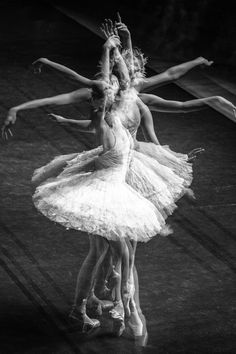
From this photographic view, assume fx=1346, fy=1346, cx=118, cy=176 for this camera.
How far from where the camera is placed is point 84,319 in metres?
9.39

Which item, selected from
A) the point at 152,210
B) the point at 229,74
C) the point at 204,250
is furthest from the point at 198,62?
the point at 229,74

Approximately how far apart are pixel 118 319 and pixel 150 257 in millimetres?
1287

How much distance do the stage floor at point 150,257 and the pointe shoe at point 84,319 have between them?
0.23ft

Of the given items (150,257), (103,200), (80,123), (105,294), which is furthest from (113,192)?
(150,257)

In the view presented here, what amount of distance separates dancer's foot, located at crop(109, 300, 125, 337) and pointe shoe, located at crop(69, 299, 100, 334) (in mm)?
146

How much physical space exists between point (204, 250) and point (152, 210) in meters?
1.61

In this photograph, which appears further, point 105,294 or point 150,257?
point 150,257

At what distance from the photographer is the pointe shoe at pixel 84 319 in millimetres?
9352

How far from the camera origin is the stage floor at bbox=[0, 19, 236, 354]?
9.21m

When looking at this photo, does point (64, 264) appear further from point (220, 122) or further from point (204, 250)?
point (220, 122)

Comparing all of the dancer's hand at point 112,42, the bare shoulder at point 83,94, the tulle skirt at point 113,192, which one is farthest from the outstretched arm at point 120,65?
the tulle skirt at point 113,192

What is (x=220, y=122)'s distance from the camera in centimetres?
1372

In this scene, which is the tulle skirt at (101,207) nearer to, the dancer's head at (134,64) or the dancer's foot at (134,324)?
the dancer's foot at (134,324)

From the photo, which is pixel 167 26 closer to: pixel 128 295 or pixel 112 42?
pixel 112 42
